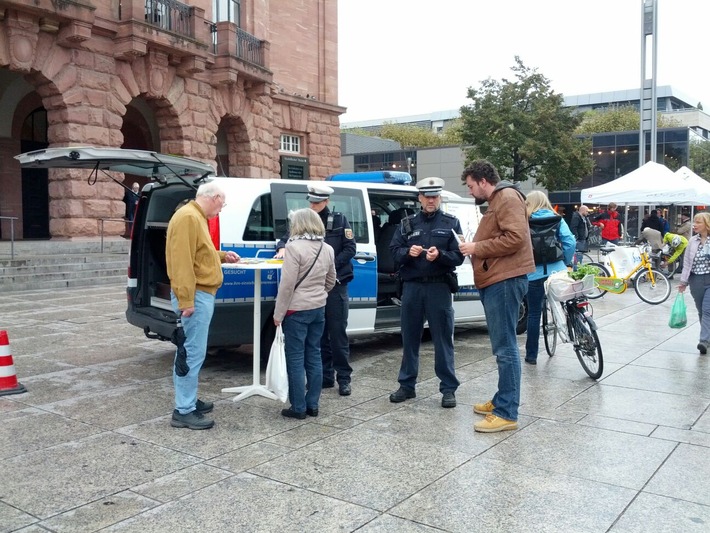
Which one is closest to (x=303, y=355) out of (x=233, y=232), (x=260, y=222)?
(x=233, y=232)

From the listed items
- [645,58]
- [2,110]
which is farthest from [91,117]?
[645,58]

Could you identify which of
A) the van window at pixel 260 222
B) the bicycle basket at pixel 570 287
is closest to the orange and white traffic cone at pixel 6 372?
the van window at pixel 260 222

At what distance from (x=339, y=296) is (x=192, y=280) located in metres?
1.59

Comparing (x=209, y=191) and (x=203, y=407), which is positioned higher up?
(x=209, y=191)

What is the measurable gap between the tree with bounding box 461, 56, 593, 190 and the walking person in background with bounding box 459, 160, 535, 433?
31082mm

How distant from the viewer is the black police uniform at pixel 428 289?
18.6ft

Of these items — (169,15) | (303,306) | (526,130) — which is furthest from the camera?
(526,130)

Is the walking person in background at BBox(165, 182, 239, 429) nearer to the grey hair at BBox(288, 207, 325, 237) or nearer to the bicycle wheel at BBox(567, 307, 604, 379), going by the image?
the grey hair at BBox(288, 207, 325, 237)

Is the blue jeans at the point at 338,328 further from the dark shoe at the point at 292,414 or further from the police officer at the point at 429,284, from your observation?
the dark shoe at the point at 292,414

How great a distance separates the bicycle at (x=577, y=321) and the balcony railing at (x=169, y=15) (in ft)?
50.9

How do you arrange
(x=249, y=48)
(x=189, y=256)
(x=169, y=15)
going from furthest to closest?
(x=249, y=48) → (x=169, y=15) → (x=189, y=256)

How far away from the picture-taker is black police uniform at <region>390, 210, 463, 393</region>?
5.68 metres

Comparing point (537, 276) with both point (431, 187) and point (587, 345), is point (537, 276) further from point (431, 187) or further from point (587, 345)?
point (431, 187)

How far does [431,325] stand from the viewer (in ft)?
18.9
